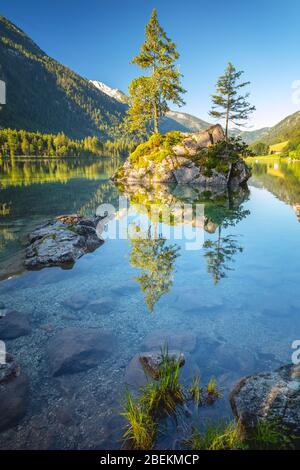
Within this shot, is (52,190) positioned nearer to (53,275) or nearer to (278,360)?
(53,275)

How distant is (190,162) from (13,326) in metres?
39.2

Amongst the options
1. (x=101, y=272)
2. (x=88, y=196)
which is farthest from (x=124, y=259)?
(x=88, y=196)

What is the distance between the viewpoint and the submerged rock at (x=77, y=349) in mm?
6648

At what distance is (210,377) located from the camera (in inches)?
250

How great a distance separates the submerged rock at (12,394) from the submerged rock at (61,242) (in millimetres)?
6790

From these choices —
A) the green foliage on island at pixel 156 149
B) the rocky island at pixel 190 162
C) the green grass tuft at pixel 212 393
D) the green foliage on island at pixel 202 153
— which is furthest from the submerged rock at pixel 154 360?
the green foliage on island at pixel 156 149

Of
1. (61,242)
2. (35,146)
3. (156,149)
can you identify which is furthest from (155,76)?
(35,146)

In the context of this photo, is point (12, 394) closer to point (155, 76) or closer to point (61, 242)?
point (61, 242)

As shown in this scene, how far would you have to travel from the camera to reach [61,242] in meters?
14.5

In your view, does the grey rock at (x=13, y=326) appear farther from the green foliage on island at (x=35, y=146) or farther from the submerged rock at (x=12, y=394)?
the green foliage on island at (x=35, y=146)

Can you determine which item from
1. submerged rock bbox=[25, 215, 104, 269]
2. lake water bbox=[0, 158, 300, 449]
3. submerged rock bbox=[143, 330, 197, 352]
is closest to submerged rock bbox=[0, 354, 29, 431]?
lake water bbox=[0, 158, 300, 449]

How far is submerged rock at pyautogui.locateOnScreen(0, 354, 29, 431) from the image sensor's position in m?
5.25

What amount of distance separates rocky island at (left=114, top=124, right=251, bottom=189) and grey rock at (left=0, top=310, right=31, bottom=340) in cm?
3539

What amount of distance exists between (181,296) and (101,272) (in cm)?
402
